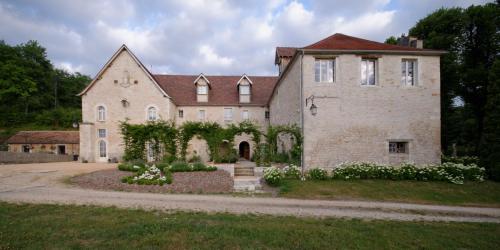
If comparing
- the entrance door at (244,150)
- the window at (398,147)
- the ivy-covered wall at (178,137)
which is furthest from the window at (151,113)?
the window at (398,147)

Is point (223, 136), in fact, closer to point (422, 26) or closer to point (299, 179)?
point (299, 179)

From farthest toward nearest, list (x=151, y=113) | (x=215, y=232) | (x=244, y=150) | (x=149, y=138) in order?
(x=244, y=150)
(x=151, y=113)
(x=149, y=138)
(x=215, y=232)

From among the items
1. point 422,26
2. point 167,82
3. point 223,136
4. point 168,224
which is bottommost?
point 168,224

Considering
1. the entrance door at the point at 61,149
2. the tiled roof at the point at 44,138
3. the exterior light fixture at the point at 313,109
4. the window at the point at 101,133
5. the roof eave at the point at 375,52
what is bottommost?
the entrance door at the point at 61,149

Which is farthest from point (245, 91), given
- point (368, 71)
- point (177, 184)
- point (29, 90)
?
point (29, 90)

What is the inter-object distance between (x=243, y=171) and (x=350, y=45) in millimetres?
10014

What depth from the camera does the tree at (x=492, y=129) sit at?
12.9 m

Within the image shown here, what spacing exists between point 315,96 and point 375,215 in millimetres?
7736

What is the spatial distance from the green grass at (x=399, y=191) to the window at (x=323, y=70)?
5988mm

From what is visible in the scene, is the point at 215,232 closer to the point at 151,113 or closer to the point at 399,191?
the point at 399,191

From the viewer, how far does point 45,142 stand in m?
28.9

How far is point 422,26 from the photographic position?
23.4 meters

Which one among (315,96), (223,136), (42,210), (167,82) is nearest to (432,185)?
(315,96)

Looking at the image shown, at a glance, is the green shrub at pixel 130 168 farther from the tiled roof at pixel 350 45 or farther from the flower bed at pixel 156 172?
the tiled roof at pixel 350 45
